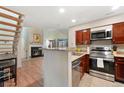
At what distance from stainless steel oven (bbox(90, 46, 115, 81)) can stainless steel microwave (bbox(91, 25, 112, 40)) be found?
1.26 feet

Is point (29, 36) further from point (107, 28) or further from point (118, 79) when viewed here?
point (118, 79)

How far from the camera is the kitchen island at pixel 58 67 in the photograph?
2023 millimetres

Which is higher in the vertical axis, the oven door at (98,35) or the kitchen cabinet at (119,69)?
the oven door at (98,35)

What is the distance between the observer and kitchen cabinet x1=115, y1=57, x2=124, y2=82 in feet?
10.4

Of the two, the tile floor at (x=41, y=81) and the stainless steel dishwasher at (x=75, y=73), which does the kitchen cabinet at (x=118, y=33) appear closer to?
the tile floor at (x=41, y=81)

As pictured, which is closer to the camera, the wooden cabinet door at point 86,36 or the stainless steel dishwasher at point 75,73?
the stainless steel dishwasher at point 75,73

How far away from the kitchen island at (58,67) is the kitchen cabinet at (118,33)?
1993 mm

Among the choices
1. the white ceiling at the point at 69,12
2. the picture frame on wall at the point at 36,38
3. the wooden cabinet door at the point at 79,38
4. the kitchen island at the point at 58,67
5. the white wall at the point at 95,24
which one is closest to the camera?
the kitchen island at the point at 58,67

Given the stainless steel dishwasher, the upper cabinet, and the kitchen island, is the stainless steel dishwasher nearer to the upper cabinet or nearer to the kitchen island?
the kitchen island

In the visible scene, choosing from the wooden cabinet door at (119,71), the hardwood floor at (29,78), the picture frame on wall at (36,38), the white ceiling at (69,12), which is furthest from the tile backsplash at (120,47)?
the picture frame on wall at (36,38)

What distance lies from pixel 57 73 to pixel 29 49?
743cm

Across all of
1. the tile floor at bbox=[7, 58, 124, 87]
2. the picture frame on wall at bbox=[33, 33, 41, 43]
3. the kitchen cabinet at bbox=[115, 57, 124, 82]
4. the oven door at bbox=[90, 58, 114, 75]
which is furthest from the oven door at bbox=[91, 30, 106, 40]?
the picture frame on wall at bbox=[33, 33, 41, 43]
